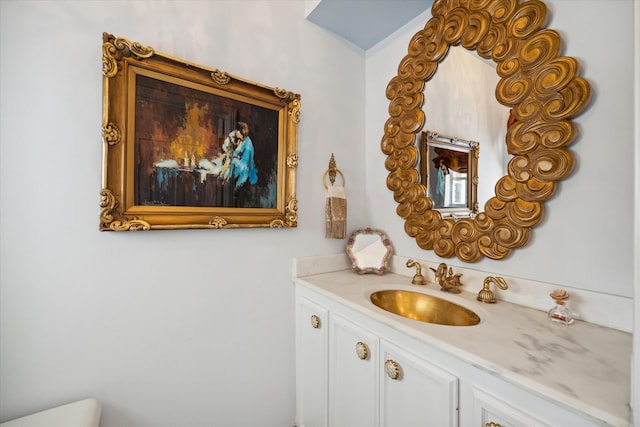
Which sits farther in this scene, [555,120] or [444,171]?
[444,171]

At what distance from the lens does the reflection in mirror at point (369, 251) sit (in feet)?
5.18

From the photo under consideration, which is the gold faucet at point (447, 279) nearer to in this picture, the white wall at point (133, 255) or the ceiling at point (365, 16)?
the white wall at point (133, 255)

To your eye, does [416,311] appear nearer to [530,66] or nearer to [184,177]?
[530,66]

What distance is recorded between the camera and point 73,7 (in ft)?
3.07

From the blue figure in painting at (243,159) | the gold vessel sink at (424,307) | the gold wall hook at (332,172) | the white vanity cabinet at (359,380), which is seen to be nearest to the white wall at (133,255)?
the gold wall hook at (332,172)

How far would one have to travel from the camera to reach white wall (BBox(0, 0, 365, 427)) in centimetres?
87

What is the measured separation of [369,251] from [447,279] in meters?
0.50

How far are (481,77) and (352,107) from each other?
756mm

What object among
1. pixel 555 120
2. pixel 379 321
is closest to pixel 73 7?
pixel 379 321

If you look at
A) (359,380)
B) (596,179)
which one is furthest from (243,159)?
(596,179)

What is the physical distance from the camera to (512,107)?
108 centimetres

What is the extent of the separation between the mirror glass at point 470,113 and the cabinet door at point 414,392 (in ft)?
2.48

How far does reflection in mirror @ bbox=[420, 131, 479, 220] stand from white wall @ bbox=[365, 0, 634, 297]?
30 centimetres

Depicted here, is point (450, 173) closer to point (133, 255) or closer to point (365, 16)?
point (365, 16)
